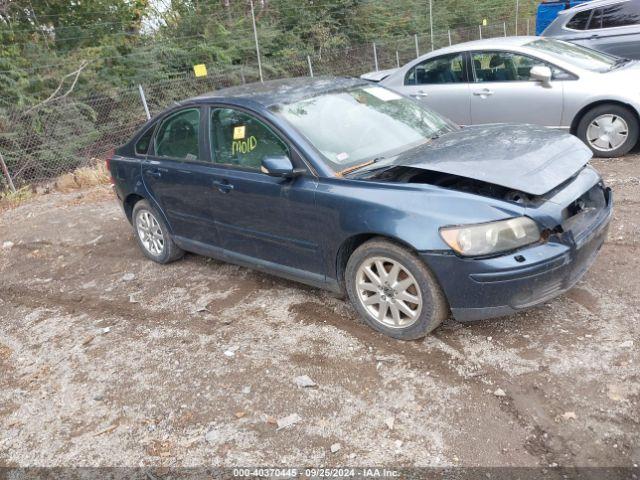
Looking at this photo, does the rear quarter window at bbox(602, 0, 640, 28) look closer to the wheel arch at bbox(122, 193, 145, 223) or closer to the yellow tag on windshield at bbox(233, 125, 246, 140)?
the yellow tag on windshield at bbox(233, 125, 246, 140)

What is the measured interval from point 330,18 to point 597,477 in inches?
646

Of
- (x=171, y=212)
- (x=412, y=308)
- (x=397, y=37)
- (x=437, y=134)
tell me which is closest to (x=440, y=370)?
(x=412, y=308)

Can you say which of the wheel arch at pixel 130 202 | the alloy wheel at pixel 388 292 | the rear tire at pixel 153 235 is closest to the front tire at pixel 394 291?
the alloy wheel at pixel 388 292

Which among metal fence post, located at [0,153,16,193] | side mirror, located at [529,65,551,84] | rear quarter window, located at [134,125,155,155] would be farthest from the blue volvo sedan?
metal fence post, located at [0,153,16,193]

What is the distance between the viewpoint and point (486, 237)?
308 cm

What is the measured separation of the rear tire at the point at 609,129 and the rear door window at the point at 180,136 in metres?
4.70

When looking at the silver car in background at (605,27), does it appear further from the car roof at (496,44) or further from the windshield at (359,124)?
the windshield at (359,124)

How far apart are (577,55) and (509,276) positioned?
5218mm

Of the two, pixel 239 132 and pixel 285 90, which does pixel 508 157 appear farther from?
pixel 239 132

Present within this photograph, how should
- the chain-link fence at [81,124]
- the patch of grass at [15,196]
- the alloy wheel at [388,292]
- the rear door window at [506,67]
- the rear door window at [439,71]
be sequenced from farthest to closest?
1. the chain-link fence at [81,124]
2. the patch of grass at [15,196]
3. the rear door window at [439,71]
4. the rear door window at [506,67]
5. the alloy wheel at [388,292]

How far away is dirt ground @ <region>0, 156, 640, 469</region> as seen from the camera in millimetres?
2756

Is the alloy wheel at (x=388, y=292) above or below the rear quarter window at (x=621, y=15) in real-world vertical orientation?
below

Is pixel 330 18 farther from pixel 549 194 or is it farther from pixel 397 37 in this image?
pixel 549 194

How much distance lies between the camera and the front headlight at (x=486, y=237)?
3.08 meters
